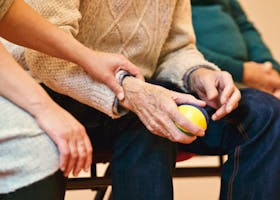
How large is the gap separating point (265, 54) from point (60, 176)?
3.41ft

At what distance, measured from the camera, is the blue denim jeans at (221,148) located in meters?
0.93

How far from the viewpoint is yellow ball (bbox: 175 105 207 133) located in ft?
2.82

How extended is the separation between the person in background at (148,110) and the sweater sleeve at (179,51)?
0.06 feet

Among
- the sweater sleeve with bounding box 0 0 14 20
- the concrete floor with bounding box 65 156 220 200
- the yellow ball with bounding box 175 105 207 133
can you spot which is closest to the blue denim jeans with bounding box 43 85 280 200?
the yellow ball with bounding box 175 105 207 133

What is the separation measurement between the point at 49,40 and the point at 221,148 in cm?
42

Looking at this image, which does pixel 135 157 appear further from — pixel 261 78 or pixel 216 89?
pixel 261 78

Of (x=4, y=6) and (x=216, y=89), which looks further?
(x=216, y=89)

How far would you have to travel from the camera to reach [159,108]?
879 millimetres

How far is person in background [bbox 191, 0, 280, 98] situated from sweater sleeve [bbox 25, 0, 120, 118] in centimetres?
68

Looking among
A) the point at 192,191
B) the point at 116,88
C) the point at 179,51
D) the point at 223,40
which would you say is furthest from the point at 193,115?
the point at 192,191

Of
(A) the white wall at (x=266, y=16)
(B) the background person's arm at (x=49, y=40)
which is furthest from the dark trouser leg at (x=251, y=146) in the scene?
(A) the white wall at (x=266, y=16)

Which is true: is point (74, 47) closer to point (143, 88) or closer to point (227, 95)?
point (143, 88)

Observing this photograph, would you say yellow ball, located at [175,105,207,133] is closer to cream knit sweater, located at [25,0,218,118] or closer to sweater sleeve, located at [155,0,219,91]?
cream knit sweater, located at [25,0,218,118]

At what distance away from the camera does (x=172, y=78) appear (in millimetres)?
1134
